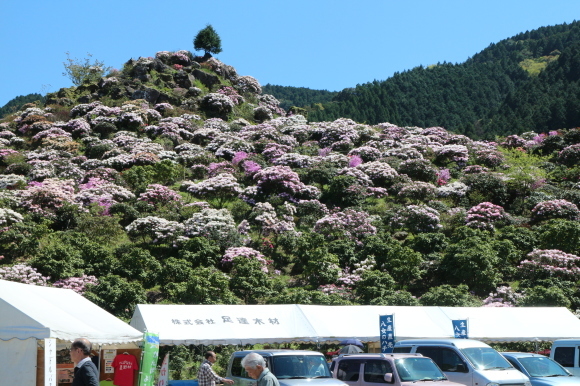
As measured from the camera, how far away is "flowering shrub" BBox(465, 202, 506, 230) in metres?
32.1

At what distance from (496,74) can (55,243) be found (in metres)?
120

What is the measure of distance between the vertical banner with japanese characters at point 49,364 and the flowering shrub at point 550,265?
22924mm

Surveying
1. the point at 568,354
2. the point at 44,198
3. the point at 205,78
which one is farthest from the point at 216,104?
the point at 568,354

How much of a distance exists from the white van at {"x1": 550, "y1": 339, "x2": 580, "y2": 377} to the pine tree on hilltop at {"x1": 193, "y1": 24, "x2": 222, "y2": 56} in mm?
65287

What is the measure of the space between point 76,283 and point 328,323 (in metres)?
11.2

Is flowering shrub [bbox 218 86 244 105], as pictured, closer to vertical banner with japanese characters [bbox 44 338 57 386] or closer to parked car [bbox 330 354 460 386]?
parked car [bbox 330 354 460 386]

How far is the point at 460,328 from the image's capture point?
57.1 feet

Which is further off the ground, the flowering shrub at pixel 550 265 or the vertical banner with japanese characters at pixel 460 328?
the flowering shrub at pixel 550 265

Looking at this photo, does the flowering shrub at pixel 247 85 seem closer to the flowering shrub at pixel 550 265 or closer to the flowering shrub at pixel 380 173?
the flowering shrub at pixel 380 173

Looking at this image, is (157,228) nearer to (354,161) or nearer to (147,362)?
(354,161)

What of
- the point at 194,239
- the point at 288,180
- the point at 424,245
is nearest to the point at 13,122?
the point at 288,180

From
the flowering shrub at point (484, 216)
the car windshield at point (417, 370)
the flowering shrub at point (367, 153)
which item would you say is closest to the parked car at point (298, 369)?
the car windshield at point (417, 370)

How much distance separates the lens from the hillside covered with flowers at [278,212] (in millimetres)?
25014

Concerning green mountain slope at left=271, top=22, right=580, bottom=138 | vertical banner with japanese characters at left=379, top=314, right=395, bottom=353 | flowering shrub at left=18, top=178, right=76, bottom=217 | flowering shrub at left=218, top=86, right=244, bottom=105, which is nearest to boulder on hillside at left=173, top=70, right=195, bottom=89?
flowering shrub at left=218, top=86, right=244, bottom=105
